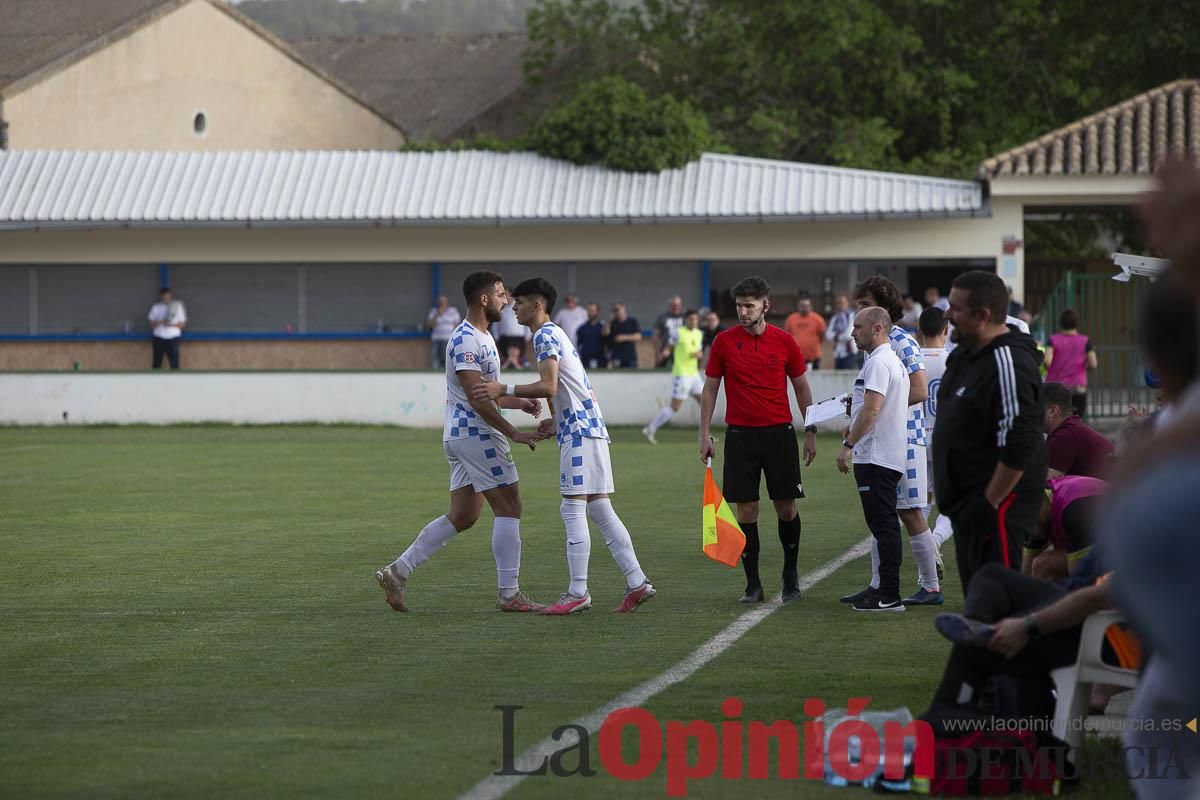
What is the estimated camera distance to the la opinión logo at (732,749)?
5.71 m

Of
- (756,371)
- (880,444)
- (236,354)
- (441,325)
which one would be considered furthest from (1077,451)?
(236,354)

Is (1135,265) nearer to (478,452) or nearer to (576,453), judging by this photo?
(576,453)

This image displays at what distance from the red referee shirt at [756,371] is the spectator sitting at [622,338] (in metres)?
20.2

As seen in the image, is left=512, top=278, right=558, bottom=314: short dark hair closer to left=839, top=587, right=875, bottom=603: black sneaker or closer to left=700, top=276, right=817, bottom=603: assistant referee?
left=700, top=276, right=817, bottom=603: assistant referee

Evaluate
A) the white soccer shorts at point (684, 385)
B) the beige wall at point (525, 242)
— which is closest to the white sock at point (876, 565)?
the white soccer shorts at point (684, 385)

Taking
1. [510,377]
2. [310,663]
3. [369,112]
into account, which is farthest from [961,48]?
[310,663]

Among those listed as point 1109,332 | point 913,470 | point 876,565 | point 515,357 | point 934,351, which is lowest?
point 876,565

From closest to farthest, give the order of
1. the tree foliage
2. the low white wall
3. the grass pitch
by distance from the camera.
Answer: the grass pitch
the low white wall
the tree foliage

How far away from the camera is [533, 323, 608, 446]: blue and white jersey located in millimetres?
9531

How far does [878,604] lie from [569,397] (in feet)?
7.37

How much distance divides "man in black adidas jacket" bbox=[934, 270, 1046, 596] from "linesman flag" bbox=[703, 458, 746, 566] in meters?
3.51

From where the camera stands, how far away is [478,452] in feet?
31.3

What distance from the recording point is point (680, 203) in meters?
32.5

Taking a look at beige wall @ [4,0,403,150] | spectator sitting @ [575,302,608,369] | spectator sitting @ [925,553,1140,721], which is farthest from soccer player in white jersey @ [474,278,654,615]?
beige wall @ [4,0,403,150]
